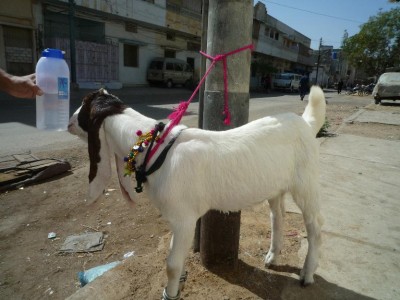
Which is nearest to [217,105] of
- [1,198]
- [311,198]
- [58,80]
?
[311,198]

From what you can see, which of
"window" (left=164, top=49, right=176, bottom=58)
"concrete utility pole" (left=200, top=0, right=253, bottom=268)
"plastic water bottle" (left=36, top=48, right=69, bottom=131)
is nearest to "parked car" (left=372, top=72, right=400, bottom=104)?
"window" (left=164, top=49, right=176, bottom=58)

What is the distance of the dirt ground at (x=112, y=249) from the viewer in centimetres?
246

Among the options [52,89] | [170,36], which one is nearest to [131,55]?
[170,36]

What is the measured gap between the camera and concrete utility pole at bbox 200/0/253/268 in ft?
7.56

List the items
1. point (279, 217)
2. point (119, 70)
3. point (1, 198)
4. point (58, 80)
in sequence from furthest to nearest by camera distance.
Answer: point (119, 70)
point (1, 198)
point (279, 217)
point (58, 80)

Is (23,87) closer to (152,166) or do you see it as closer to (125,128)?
(125,128)

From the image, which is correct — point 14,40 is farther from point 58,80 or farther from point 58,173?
point 58,80

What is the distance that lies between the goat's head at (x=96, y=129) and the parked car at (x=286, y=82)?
3333cm

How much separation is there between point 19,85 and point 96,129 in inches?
36.5

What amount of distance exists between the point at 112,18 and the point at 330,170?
18.2 metres

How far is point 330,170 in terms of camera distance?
5.17 m

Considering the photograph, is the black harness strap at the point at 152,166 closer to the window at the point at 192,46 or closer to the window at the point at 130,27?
the window at the point at 130,27

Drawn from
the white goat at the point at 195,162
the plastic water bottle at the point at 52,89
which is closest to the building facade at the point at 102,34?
the plastic water bottle at the point at 52,89

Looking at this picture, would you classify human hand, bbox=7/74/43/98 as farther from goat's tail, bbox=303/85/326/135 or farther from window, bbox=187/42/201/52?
window, bbox=187/42/201/52
